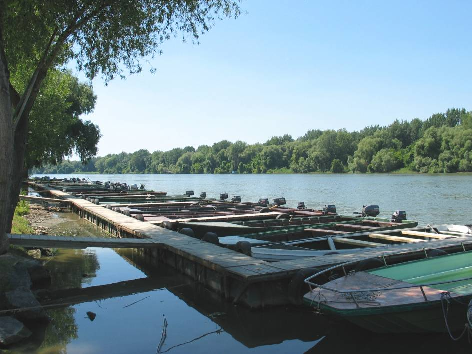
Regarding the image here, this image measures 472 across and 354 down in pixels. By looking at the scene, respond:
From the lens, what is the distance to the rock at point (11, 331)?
22.9 feet

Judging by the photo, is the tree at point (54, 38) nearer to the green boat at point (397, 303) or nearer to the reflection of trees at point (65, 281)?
the reflection of trees at point (65, 281)

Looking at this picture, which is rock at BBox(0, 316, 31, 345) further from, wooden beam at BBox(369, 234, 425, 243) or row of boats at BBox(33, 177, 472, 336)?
wooden beam at BBox(369, 234, 425, 243)

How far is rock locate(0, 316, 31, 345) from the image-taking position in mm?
6969

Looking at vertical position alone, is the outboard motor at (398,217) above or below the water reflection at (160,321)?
above

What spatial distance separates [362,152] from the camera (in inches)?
4040

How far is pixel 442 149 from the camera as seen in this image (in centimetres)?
8544

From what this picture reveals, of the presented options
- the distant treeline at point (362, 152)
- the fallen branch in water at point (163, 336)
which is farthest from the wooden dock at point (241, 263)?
the distant treeline at point (362, 152)

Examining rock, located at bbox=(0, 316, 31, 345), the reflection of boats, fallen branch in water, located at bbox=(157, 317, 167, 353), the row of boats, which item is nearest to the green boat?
the row of boats

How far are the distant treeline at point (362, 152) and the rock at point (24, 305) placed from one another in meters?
46.5

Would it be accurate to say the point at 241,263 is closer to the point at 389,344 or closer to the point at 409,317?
the point at 389,344

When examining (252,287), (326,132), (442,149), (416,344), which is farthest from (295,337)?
(326,132)

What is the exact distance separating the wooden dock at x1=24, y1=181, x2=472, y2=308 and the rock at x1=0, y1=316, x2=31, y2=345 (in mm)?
3581

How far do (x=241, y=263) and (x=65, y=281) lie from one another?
15.9ft

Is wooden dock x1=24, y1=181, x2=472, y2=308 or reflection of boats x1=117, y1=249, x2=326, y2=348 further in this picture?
wooden dock x1=24, y1=181, x2=472, y2=308
